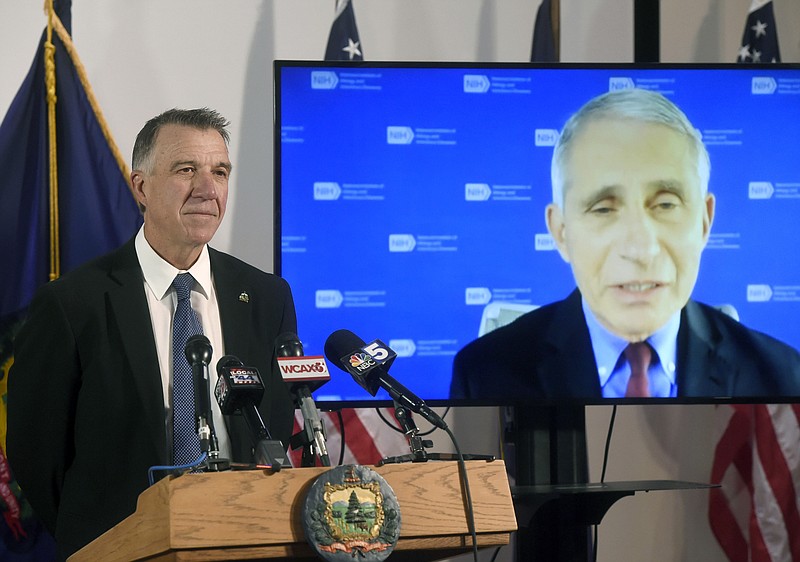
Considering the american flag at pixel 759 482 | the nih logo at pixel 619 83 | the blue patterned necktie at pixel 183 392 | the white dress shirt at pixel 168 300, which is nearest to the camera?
the blue patterned necktie at pixel 183 392

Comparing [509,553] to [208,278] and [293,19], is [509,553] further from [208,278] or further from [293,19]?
[293,19]

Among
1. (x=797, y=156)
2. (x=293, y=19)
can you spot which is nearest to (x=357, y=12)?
(x=293, y=19)

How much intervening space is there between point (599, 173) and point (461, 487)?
84.8 inches

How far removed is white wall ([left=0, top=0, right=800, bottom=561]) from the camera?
4484 mm

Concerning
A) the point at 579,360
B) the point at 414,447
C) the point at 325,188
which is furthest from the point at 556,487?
the point at 414,447

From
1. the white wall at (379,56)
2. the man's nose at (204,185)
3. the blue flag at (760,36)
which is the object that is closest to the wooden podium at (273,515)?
the man's nose at (204,185)

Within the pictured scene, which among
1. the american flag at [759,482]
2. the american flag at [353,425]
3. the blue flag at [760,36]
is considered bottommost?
the american flag at [759,482]

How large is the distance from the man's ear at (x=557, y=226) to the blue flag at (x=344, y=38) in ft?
3.74

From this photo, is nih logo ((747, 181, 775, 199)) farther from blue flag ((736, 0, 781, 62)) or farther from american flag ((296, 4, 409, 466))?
american flag ((296, 4, 409, 466))

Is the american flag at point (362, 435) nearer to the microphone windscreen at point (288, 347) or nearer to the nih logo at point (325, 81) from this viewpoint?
the nih logo at point (325, 81)

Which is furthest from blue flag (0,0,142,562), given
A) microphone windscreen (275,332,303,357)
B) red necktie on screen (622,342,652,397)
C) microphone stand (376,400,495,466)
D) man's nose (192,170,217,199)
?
microphone stand (376,400,495,466)

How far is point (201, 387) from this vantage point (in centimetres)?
195

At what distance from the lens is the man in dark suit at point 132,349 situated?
2689 mm

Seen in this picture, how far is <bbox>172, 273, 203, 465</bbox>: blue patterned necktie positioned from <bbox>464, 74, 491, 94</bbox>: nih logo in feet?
4.84
